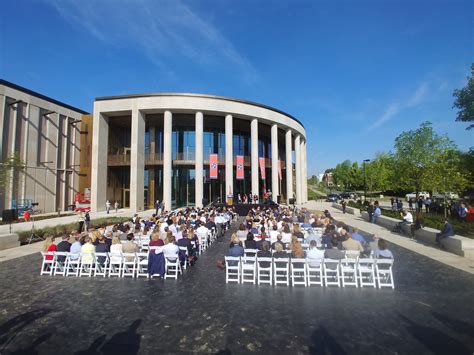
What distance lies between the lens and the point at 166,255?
8.16 m

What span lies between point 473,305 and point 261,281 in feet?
16.1

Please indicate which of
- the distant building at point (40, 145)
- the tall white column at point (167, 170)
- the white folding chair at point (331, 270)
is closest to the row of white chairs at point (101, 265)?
the white folding chair at point (331, 270)

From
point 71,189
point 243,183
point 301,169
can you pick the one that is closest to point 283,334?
point 243,183

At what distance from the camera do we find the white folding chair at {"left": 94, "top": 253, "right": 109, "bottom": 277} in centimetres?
827

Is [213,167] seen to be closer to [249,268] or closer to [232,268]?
[232,268]

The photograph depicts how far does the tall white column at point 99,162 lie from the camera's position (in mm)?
30281

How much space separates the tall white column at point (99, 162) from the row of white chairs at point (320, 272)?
89.3 feet

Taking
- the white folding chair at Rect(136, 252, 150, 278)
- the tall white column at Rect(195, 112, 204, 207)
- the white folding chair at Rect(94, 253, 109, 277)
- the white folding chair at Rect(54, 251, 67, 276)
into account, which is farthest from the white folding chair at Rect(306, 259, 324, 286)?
the tall white column at Rect(195, 112, 204, 207)

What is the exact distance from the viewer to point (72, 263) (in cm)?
846

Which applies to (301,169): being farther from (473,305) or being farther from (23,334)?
(23,334)

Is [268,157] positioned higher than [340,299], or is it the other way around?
[268,157]

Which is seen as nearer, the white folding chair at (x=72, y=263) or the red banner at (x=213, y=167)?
the white folding chair at (x=72, y=263)

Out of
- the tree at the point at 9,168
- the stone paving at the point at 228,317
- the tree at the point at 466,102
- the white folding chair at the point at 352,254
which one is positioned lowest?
the stone paving at the point at 228,317

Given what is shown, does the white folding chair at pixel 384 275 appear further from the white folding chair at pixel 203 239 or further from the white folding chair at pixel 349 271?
the white folding chair at pixel 203 239
